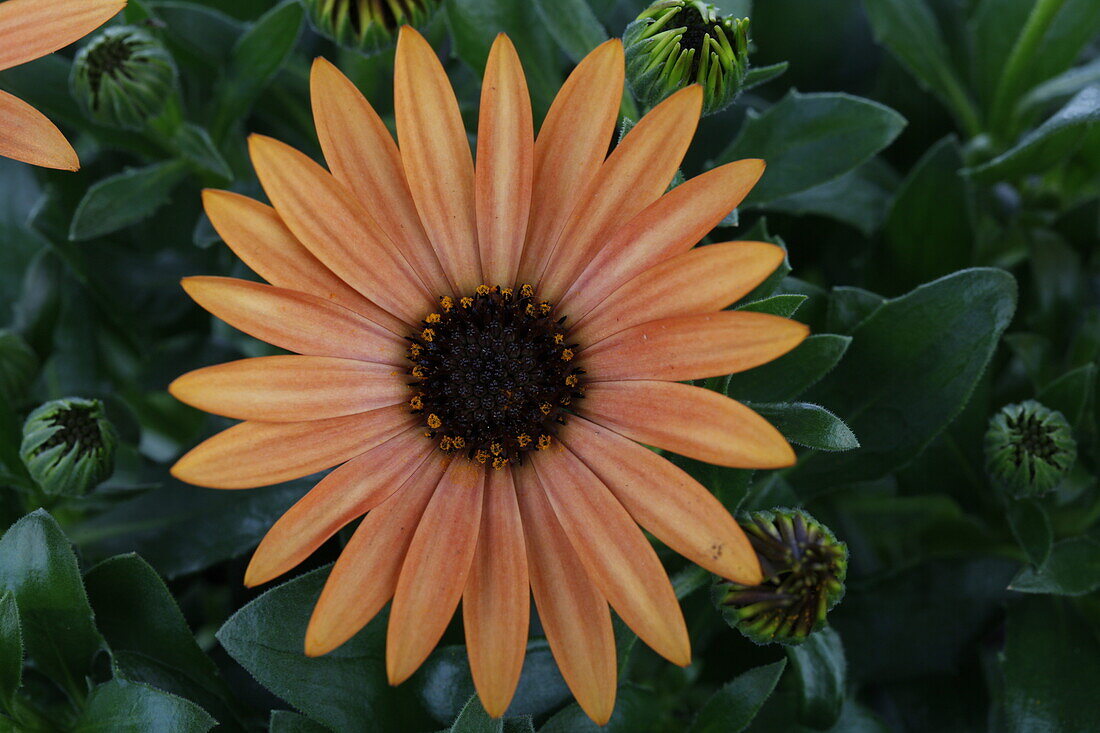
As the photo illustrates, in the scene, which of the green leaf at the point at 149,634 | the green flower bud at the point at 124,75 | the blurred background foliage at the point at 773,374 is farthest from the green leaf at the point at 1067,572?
the green flower bud at the point at 124,75

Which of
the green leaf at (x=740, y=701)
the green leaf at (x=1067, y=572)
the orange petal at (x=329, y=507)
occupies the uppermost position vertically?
the orange petal at (x=329, y=507)

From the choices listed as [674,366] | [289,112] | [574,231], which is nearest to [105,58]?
[289,112]

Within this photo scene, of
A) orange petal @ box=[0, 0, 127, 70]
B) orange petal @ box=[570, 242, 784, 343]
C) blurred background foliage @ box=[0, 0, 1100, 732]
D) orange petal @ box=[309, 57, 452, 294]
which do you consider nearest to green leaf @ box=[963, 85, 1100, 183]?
blurred background foliage @ box=[0, 0, 1100, 732]

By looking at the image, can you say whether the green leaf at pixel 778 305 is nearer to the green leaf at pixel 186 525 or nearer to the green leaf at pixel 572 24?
the green leaf at pixel 572 24

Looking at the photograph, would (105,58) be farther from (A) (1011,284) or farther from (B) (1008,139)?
(B) (1008,139)

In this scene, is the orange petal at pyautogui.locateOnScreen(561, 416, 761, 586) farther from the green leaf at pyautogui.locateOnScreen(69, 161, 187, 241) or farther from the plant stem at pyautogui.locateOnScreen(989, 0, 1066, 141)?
the plant stem at pyautogui.locateOnScreen(989, 0, 1066, 141)

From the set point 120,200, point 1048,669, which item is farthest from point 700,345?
point 120,200
